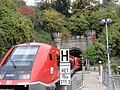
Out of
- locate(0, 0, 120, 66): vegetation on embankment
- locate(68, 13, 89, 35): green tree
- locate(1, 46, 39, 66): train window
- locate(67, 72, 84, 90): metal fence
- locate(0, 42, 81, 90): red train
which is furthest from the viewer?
locate(68, 13, 89, 35): green tree

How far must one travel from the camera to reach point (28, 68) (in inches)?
447

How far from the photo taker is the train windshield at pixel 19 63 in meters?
11.2

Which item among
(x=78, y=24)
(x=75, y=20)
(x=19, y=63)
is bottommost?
(x=19, y=63)

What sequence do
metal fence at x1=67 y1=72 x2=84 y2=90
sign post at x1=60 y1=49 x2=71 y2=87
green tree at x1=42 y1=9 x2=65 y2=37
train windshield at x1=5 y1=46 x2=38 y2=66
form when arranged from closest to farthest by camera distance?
sign post at x1=60 y1=49 x2=71 y2=87 < train windshield at x1=5 y1=46 x2=38 y2=66 < metal fence at x1=67 y1=72 x2=84 y2=90 < green tree at x1=42 y1=9 x2=65 y2=37

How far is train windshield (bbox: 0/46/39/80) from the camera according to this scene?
36.7 ft

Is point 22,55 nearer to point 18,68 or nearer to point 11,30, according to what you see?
point 18,68

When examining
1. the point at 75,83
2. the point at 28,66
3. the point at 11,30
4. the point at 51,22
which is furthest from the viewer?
the point at 51,22

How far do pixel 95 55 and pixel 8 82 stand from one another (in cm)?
3308

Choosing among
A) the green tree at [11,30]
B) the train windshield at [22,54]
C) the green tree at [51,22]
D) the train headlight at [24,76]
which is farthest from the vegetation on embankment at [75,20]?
the train headlight at [24,76]

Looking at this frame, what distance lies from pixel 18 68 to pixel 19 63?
1.13ft

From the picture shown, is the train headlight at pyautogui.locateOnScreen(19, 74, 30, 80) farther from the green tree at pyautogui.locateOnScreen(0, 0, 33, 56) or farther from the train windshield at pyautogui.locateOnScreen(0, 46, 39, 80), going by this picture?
the green tree at pyautogui.locateOnScreen(0, 0, 33, 56)

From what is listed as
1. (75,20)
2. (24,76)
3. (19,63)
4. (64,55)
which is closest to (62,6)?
(75,20)

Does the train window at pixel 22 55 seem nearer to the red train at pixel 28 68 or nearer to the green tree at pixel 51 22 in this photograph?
the red train at pixel 28 68

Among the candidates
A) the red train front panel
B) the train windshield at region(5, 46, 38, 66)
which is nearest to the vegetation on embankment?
the train windshield at region(5, 46, 38, 66)
